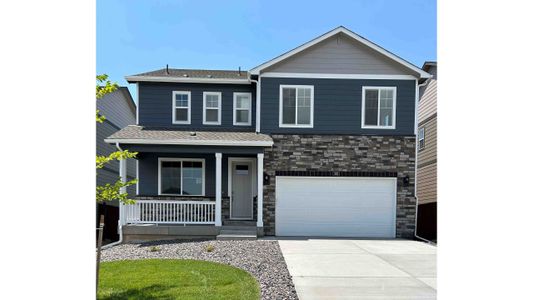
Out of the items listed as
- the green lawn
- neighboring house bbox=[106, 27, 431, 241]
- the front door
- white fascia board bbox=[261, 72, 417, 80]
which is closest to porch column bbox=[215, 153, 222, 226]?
neighboring house bbox=[106, 27, 431, 241]

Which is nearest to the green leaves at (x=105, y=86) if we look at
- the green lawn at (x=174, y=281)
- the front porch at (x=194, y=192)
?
the green lawn at (x=174, y=281)

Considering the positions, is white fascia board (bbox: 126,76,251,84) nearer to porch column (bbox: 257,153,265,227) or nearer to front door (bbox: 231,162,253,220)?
front door (bbox: 231,162,253,220)

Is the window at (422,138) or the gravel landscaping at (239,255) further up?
the window at (422,138)

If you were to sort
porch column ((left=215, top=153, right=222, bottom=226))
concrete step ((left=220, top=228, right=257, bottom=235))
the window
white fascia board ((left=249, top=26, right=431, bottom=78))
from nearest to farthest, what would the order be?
concrete step ((left=220, top=228, right=257, bottom=235)) < porch column ((left=215, top=153, right=222, bottom=226)) < white fascia board ((left=249, top=26, right=431, bottom=78)) < the window

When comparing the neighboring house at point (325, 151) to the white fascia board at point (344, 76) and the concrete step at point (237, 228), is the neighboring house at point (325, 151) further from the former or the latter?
the concrete step at point (237, 228)

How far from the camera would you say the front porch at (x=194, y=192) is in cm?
1138

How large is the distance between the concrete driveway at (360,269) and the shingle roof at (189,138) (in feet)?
10.8

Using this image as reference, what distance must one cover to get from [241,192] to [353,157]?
4117 millimetres

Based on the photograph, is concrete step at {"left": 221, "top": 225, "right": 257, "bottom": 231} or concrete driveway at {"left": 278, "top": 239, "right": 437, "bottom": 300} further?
concrete step at {"left": 221, "top": 225, "right": 257, "bottom": 231}

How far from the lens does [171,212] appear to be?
11906 mm

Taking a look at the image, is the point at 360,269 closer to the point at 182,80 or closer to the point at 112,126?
the point at 182,80

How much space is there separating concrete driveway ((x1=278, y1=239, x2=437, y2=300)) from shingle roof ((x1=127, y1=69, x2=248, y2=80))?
6601 mm

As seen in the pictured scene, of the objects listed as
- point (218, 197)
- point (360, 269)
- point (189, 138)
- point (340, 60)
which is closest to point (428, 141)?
point (340, 60)

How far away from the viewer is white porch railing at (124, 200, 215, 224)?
38.2ft
